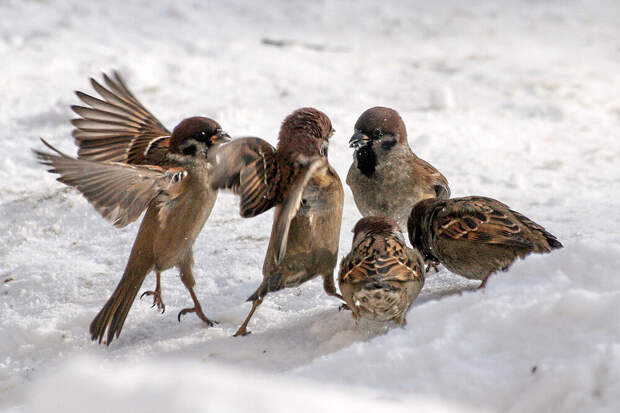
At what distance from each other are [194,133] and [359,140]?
1.05 meters

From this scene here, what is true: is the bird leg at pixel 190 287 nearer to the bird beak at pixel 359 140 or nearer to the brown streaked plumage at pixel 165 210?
the brown streaked plumage at pixel 165 210

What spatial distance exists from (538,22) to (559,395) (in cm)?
884

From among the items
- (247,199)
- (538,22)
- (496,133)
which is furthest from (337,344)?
(538,22)

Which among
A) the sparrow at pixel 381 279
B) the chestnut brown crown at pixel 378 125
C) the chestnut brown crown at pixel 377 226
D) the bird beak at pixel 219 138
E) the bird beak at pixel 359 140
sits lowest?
the sparrow at pixel 381 279

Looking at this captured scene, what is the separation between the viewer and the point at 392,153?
477 centimetres

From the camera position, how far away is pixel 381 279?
3.53 metres

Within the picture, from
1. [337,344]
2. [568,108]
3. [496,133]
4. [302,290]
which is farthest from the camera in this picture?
[568,108]

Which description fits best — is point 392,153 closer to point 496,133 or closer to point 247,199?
point 247,199

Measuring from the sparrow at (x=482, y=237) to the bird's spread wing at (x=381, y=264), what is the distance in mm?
299

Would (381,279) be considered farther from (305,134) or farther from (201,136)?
(201,136)

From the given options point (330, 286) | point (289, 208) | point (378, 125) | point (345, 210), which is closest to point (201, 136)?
point (289, 208)

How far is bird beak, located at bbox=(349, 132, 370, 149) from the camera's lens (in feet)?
15.4

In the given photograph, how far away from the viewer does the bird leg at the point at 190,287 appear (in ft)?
13.6

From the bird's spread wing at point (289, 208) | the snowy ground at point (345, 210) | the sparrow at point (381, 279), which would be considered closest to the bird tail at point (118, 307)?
the snowy ground at point (345, 210)
